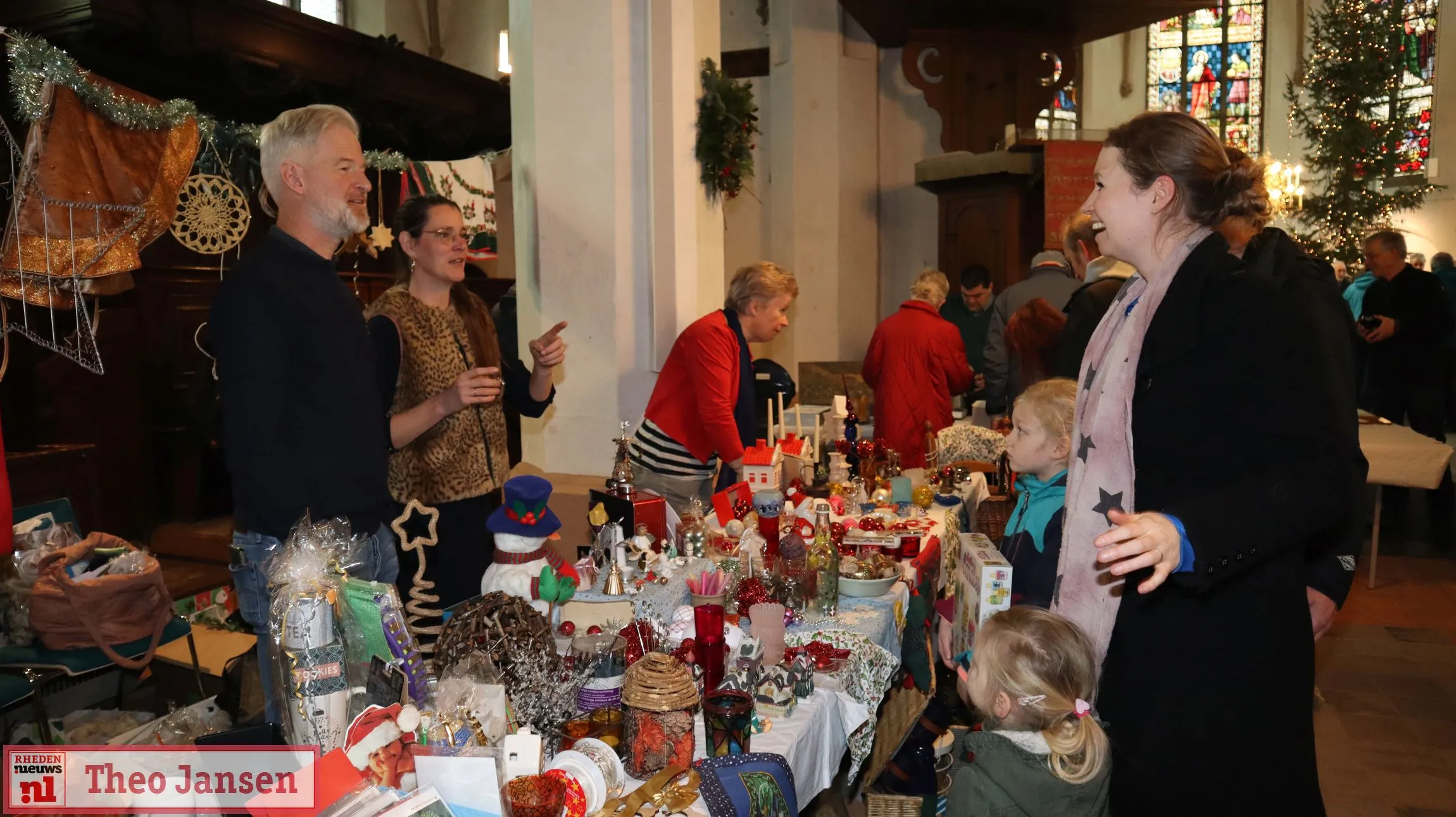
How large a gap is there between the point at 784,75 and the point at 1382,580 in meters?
6.89

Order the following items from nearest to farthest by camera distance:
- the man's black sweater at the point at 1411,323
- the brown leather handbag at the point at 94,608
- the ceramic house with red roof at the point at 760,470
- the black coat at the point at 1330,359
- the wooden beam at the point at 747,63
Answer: the black coat at the point at 1330,359, the brown leather handbag at the point at 94,608, the ceramic house with red roof at the point at 760,470, the man's black sweater at the point at 1411,323, the wooden beam at the point at 747,63

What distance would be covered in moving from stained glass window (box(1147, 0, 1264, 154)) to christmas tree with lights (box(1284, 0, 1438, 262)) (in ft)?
6.26

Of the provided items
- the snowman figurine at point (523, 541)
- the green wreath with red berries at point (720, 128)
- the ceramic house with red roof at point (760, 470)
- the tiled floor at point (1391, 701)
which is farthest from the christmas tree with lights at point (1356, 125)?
the snowman figurine at point (523, 541)

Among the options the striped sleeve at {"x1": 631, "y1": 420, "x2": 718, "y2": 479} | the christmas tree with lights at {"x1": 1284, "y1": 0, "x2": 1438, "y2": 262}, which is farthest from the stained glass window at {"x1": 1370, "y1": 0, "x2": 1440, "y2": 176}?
the striped sleeve at {"x1": 631, "y1": 420, "x2": 718, "y2": 479}

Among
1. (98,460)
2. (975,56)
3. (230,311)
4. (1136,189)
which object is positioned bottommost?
(98,460)

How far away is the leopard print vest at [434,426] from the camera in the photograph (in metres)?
3.01

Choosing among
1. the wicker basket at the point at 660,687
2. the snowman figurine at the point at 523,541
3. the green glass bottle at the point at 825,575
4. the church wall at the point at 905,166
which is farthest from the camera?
the church wall at the point at 905,166

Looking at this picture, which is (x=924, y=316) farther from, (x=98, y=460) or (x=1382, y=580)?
(x=98, y=460)

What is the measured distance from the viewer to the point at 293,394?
2.24 m

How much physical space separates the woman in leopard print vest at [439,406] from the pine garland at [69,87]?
6.94 ft

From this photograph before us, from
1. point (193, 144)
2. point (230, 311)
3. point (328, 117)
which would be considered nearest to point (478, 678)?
point (230, 311)

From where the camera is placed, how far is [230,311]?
219cm

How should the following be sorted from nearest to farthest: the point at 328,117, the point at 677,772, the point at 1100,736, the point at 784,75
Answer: the point at 677,772, the point at 1100,736, the point at 328,117, the point at 784,75

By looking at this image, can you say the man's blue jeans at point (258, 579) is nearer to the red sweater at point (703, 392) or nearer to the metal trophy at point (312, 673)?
the metal trophy at point (312, 673)
